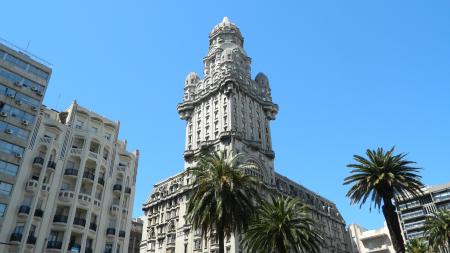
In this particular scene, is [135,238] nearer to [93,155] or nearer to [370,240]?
[93,155]

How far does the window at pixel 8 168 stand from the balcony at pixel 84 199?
27.8ft

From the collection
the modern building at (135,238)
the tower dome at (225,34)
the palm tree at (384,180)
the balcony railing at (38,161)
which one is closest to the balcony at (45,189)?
the balcony railing at (38,161)

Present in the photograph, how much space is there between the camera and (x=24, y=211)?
43031mm

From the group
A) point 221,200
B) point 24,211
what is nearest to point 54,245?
point 24,211

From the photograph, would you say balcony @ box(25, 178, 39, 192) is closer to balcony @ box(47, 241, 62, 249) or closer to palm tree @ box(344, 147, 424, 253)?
balcony @ box(47, 241, 62, 249)

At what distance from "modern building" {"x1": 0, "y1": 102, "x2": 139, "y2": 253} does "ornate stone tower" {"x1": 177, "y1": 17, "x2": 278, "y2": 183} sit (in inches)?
1280

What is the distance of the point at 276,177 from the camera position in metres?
95.4

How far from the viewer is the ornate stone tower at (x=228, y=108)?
290 ft

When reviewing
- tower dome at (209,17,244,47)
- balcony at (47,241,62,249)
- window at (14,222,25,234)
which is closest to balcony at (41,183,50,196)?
window at (14,222,25,234)

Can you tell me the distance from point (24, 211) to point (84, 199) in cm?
773

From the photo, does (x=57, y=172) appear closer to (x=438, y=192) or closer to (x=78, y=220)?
(x=78, y=220)

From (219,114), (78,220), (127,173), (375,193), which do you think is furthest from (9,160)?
(219,114)

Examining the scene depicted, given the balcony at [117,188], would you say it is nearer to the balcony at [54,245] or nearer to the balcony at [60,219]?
the balcony at [60,219]

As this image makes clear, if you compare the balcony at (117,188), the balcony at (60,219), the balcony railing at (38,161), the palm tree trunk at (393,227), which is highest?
the balcony railing at (38,161)
